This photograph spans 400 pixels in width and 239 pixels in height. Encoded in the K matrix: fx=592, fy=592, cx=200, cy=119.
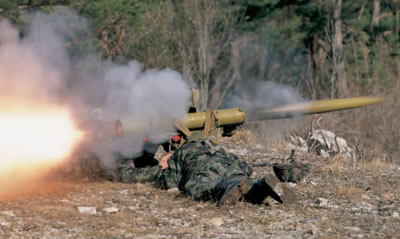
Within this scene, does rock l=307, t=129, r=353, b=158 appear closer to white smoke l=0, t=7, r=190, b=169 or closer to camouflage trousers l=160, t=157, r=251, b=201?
white smoke l=0, t=7, r=190, b=169

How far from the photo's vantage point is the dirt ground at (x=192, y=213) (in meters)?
5.62

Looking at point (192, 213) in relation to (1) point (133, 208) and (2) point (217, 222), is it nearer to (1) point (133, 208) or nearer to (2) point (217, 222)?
(2) point (217, 222)

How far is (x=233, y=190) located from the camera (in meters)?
6.50

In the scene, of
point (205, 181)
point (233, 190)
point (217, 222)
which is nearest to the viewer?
point (217, 222)

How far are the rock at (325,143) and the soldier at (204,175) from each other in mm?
5857

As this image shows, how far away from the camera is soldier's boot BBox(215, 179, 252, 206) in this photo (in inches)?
255

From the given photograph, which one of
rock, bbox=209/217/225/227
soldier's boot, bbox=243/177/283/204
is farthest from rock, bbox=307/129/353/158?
rock, bbox=209/217/225/227

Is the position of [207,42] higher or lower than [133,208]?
higher

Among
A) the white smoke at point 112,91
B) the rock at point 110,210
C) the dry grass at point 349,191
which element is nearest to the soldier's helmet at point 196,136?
the white smoke at point 112,91

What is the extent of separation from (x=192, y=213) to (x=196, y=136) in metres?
1.80

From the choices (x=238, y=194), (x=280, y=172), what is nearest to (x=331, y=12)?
(x=280, y=172)

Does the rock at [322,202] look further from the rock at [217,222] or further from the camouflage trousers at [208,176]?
the rock at [217,222]

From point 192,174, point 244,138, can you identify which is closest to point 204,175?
point 192,174

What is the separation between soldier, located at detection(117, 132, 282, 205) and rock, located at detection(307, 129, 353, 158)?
586cm
